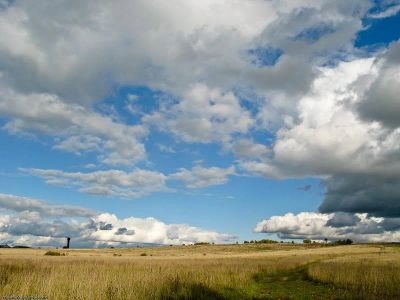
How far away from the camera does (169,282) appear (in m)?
19.7

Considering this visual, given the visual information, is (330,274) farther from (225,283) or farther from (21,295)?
(21,295)

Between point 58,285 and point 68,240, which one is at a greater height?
point 68,240

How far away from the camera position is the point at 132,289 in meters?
16.2

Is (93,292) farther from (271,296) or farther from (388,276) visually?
(388,276)

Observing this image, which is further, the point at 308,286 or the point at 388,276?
the point at 308,286

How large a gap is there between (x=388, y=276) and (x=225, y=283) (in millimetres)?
8449

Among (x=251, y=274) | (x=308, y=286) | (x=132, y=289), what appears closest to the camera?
(x=132, y=289)

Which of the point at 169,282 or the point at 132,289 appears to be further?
the point at 169,282

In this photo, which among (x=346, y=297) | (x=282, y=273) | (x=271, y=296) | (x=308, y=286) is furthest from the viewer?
(x=282, y=273)

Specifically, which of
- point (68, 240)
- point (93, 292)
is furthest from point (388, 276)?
point (68, 240)

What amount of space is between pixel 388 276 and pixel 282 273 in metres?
15.4

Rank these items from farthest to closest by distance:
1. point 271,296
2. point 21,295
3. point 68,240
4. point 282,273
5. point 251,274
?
point 68,240, point 282,273, point 251,274, point 271,296, point 21,295

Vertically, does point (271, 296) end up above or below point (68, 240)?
below

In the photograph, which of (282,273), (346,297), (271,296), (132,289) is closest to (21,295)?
(132,289)
